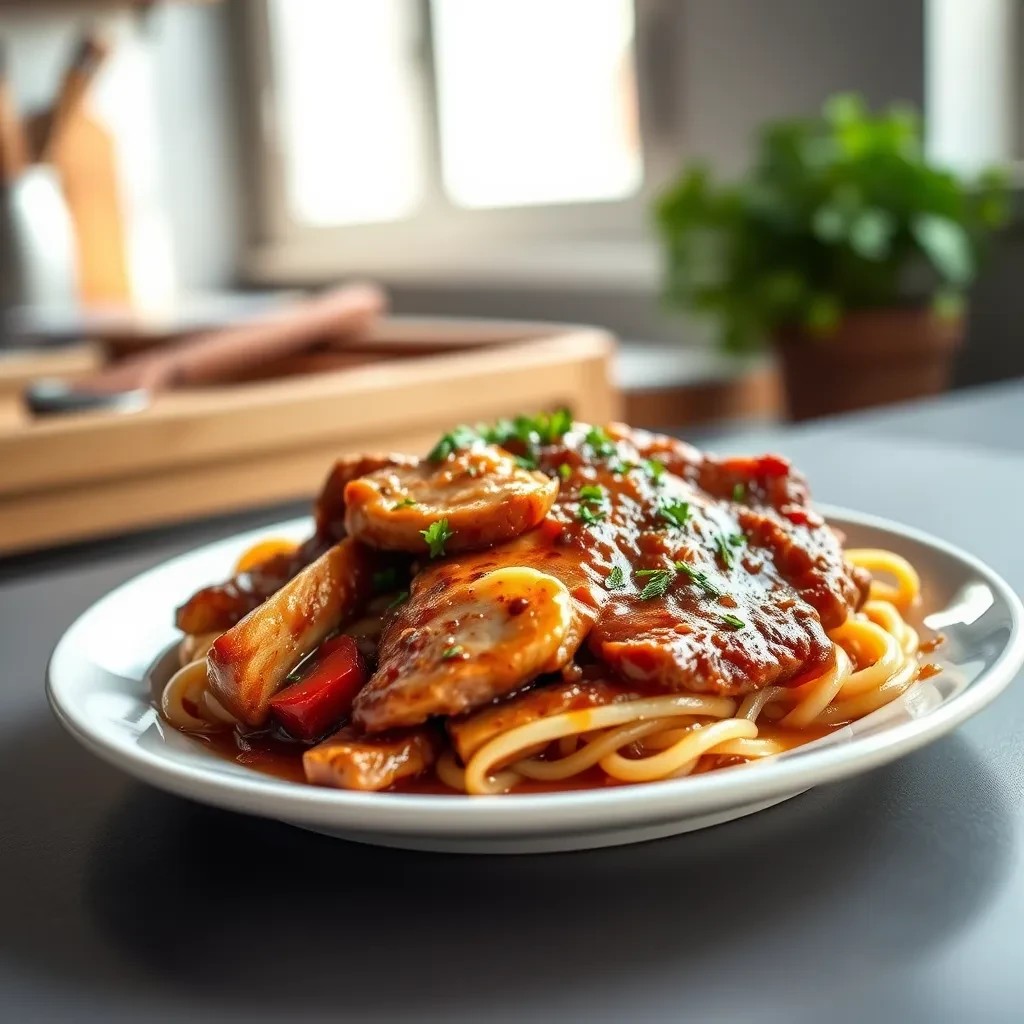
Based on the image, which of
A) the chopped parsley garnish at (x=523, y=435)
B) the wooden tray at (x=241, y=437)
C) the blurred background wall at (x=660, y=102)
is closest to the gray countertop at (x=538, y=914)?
the chopped parsley garnish at (x=523, y=435)

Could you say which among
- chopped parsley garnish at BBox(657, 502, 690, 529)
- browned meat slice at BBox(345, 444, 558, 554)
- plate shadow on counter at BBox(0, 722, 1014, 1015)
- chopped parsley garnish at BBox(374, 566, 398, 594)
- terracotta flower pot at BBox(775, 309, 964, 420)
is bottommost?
terracotta flower pot at BBox(775, 309, 964, 420)

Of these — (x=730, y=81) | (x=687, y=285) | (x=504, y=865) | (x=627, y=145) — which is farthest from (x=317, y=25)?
(x=504, y=865)

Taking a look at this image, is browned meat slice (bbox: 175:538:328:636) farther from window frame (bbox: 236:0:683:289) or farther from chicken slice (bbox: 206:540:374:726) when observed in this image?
window frame (bbox: 236:0:683:289)

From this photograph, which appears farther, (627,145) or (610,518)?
(627,145)

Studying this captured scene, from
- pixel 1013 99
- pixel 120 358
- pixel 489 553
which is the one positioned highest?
pixel 1013 99

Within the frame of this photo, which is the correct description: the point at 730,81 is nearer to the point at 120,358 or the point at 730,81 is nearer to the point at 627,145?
the point at 627,145

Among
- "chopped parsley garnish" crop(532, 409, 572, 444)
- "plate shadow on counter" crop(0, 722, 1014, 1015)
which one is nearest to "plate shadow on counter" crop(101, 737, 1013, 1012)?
"plate shadow on counter" crop(0, 722, 1014, 1015)
